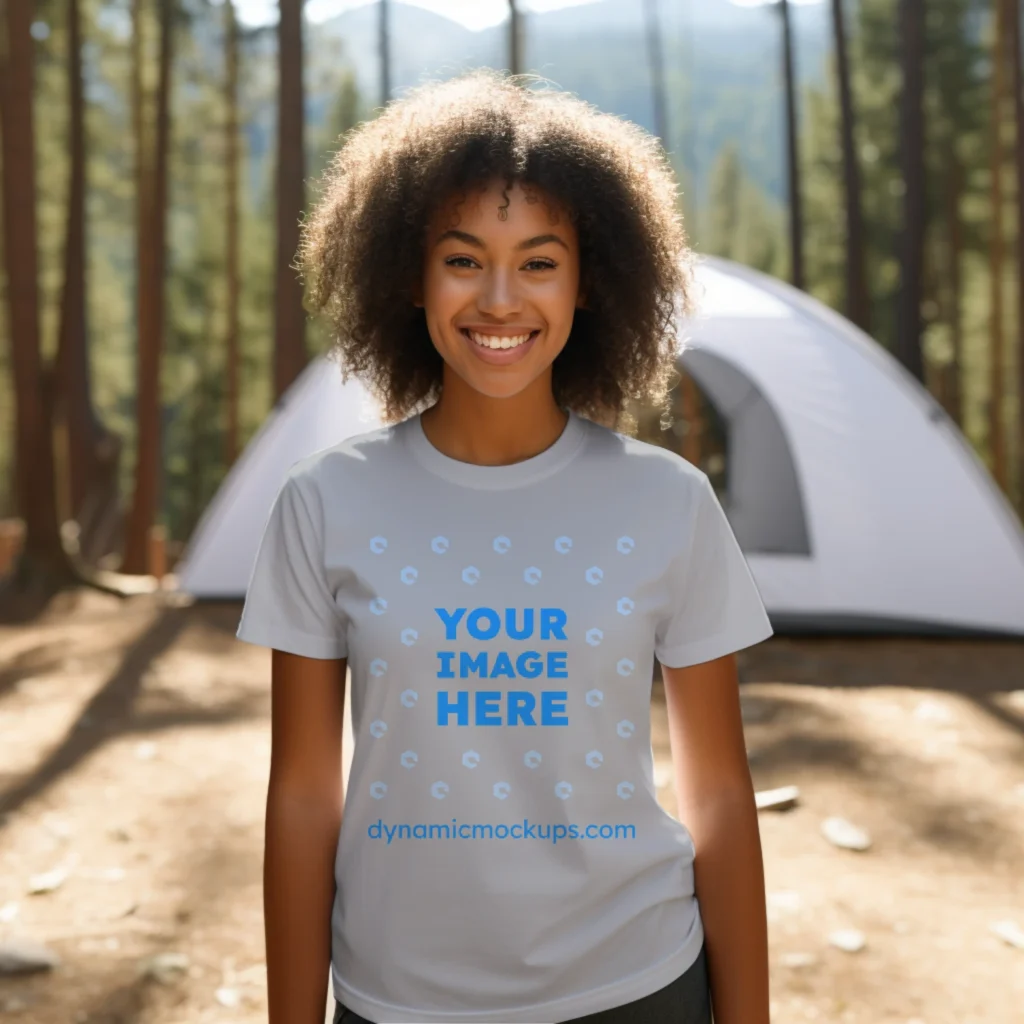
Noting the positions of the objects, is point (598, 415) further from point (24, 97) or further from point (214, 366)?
Result: point (214, 366)

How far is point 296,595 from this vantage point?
1399 mm

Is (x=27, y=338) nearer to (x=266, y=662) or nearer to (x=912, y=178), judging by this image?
(x=266, y=662)

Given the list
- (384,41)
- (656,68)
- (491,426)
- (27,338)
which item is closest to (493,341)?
(491,426)

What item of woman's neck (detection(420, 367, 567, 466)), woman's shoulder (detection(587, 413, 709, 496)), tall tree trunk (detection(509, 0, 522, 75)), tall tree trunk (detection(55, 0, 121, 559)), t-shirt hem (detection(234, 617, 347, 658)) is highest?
tall tree trunk (detection(509, 0, 522, 75))

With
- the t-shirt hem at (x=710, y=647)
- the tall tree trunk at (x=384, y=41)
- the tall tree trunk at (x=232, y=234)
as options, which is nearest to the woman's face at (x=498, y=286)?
the t-shirt hem at (x=710, y=647)

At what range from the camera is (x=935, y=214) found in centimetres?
2239

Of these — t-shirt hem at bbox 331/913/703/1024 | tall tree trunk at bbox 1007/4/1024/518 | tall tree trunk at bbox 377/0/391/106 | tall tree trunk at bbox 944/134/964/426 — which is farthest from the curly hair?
tall tree trunk at bbox 377/0/391/106

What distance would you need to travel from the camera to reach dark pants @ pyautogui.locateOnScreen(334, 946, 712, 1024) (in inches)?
53.2

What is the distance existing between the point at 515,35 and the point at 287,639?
1755 centimetres

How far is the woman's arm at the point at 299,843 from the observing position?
1399 millimetres

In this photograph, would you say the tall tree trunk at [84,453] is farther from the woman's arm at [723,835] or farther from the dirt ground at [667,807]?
the woman's arm at [723,835]

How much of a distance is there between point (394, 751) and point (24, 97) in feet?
30.2

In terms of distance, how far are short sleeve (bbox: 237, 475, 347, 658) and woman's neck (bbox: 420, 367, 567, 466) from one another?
199mm

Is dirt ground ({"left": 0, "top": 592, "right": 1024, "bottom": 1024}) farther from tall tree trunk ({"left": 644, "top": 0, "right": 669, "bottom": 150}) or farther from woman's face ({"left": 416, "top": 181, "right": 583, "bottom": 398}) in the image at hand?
tall tree trunk ({"left": 644, "top": 0, "right": 669, "bottom": 150})
